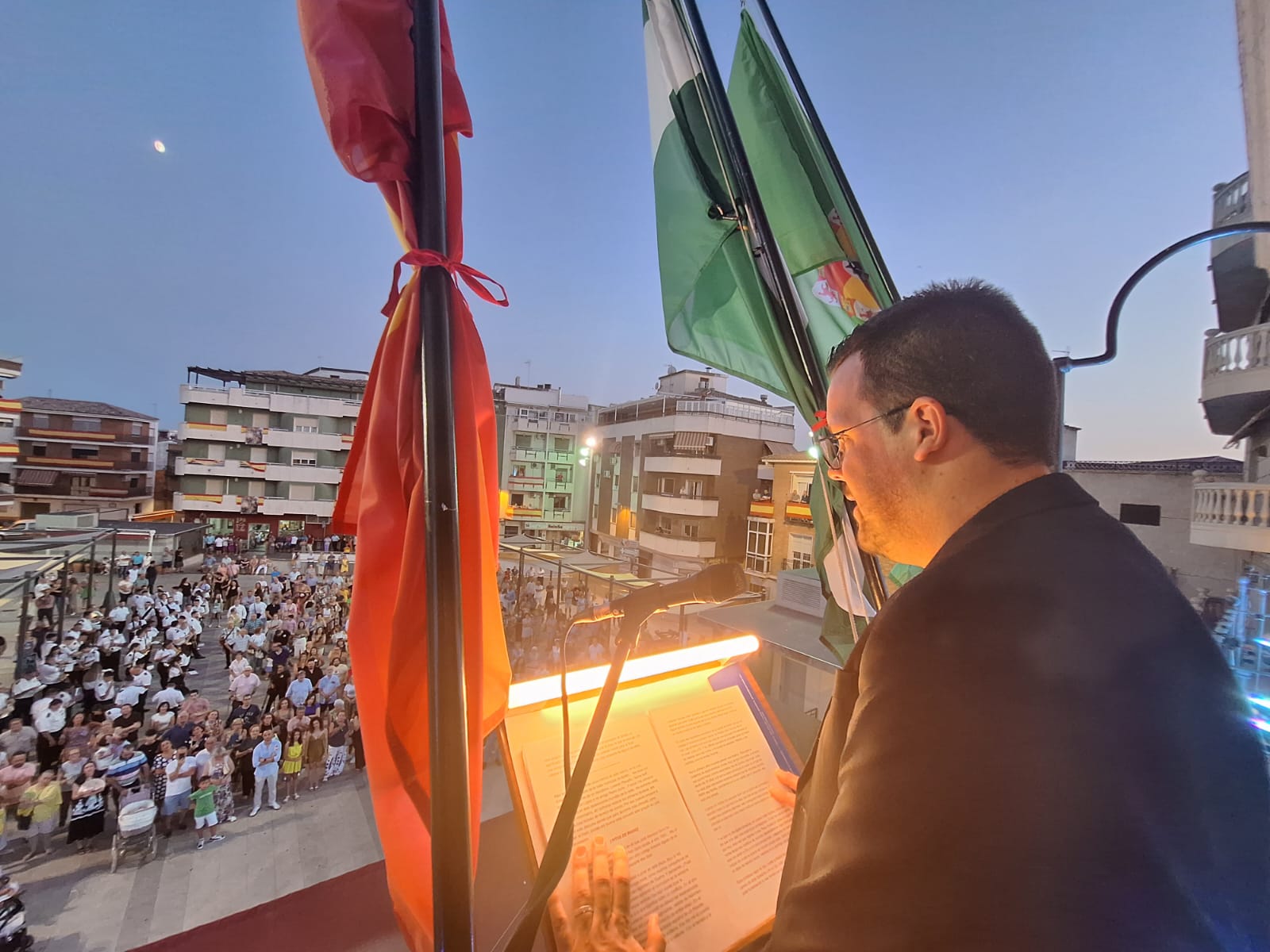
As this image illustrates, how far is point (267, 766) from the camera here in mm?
5547

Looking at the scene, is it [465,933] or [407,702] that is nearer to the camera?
[465,933]

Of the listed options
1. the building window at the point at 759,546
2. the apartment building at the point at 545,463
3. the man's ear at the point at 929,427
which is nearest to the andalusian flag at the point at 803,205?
the man's ear at the point at 929,427

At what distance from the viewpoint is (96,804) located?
481cm

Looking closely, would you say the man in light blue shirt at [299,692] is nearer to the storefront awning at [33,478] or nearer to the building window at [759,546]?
the building window at [759,546]

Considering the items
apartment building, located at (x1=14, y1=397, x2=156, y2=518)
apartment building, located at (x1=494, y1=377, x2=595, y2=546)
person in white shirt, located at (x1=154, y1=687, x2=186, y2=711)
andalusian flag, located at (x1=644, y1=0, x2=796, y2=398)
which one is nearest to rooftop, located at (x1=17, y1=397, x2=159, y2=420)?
apartment building, located at (x1=14, y1=397, x2=156, y2=518)

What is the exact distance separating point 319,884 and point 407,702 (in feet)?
2.82

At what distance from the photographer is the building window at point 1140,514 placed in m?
11.2

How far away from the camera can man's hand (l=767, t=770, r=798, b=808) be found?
138cm

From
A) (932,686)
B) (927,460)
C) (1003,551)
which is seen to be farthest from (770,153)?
(932,686)

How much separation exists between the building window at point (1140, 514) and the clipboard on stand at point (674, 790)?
13.7m

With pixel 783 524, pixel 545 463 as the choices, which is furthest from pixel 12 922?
pixel 545 463

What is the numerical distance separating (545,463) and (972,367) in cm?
2978

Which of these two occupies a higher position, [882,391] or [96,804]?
[882,391]

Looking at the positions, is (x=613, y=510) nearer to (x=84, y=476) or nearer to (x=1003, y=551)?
(x=84, y=476)
